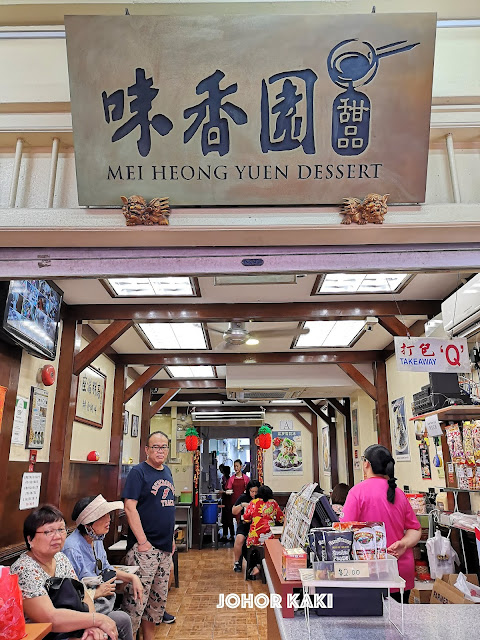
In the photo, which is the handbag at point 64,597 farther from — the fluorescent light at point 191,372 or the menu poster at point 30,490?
the fluorescent light at point 191,372

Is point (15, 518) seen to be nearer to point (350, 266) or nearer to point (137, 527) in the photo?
point (137, 527)

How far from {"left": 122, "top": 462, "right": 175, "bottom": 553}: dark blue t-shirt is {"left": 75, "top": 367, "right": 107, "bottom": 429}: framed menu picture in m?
2.36

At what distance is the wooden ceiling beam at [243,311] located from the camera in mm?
5387

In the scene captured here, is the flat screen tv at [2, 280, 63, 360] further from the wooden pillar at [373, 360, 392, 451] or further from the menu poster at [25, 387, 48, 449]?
the wooden pillar at [373, 360, 392, 451]

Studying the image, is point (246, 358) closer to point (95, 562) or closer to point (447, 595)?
point (95, 562)

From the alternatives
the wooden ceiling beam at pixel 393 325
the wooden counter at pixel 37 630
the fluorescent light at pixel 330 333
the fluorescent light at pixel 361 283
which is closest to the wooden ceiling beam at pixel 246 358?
the fluorescent light at pixel 330 333

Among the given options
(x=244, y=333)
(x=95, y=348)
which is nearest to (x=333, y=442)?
(x=244, y=333)

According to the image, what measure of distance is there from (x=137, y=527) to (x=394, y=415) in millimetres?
4410

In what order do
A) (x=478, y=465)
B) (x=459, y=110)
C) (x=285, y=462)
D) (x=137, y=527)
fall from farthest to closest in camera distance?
(x=285, y=462)
(x=478, y=465)
(x=137, y=527)
(x=459, y=110)

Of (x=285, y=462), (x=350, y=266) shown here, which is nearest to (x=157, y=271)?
(x=350, y=266)

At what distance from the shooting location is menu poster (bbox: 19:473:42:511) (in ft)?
13.9

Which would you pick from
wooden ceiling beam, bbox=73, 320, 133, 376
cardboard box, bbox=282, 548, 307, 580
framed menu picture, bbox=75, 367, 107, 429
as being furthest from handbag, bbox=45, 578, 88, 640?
framed menu picture, bbox=75, 367, 107, 429

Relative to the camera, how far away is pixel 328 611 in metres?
1.97

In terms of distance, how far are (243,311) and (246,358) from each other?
216cm
